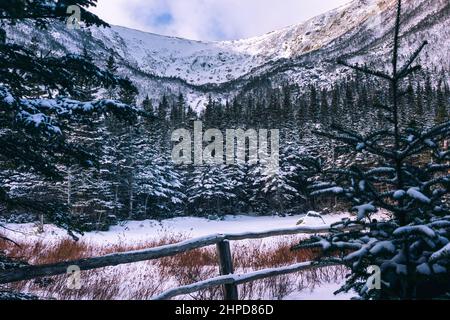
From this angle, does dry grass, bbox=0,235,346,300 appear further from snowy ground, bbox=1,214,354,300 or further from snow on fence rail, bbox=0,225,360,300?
snow on fence rail, bbox=0,225,360,300

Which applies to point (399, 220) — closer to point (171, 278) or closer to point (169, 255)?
point (169, 255)

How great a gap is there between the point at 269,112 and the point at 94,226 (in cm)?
3648

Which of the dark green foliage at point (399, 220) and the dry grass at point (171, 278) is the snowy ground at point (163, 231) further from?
the dark green foliage at point (399, 220)

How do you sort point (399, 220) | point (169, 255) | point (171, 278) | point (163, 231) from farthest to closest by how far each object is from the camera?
point (163, 231)
point (171, 278)
point (169, 255)
point (399, 220)

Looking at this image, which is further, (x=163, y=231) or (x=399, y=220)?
(x=163, y=231)

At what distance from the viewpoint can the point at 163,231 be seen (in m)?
26.4

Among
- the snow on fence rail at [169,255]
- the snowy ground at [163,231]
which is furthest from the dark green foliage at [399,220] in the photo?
the snowy ground at [163,231]

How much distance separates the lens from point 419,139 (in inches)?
100.0

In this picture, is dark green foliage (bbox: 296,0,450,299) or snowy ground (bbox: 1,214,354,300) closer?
dark green foliage (bbox: 296,0,450,299)

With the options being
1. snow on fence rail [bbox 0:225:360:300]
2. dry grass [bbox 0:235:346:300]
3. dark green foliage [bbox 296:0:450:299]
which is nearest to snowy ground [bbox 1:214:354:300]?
dry grass [bbox 0:235:346:300]

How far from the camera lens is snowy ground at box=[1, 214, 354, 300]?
Result: 832cm


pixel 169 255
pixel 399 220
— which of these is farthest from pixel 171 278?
pixel 399 220
